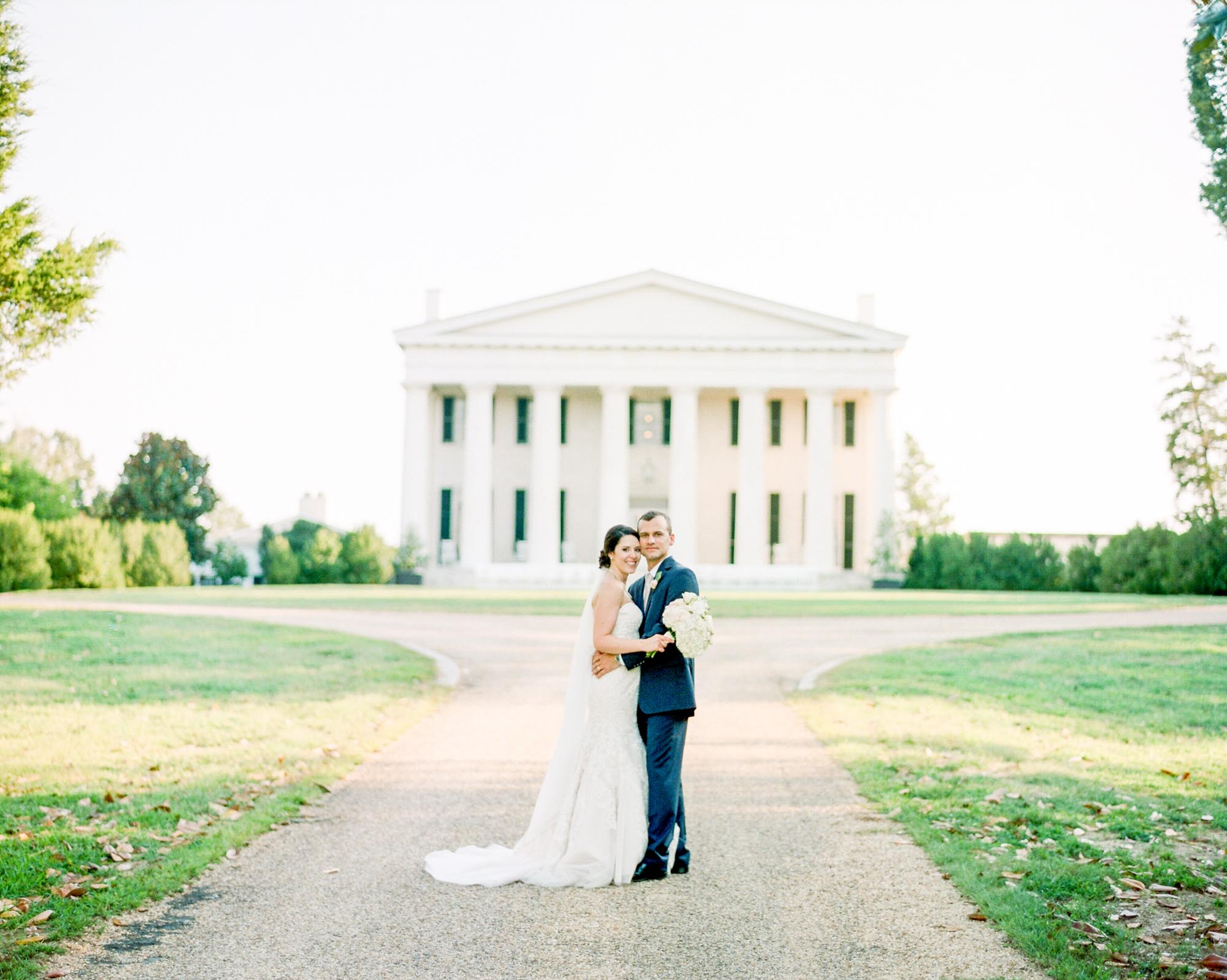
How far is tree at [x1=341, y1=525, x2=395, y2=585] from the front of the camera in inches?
1745

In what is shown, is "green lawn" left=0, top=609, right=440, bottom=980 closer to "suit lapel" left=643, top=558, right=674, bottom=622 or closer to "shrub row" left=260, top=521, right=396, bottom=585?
"suit lapel" left=643, top=558, right=674, bottom=622

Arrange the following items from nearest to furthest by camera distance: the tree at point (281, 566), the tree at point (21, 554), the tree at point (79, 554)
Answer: the tree at point (21, 554), the tree at point (79, 554), the tree at point (281, 566)

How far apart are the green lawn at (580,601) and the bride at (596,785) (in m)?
18.8

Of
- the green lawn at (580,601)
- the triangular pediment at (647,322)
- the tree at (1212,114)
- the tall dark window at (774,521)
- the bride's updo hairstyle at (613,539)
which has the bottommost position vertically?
the green lawn at (580,601)

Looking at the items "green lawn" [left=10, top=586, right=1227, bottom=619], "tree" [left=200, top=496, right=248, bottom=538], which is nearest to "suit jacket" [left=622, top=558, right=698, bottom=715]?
"green lawn" [left=10, top=586, right=1227, bottom=619]

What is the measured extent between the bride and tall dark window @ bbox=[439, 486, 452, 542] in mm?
44495

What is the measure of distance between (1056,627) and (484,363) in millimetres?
32387

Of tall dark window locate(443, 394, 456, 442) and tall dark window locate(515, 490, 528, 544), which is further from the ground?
tall dark window locate(443, 394, 456, 442)

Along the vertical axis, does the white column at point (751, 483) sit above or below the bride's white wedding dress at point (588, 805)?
above

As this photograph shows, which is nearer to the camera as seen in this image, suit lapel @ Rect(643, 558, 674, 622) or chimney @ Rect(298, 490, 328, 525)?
suit lapel @ Rect(643, 558, 674, 622)

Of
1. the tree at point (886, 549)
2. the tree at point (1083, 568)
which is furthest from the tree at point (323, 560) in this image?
the tree at point (1083, 568)

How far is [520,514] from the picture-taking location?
51625 millimetres

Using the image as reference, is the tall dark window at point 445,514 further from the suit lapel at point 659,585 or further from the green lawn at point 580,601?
the suit lapel at point 659,585

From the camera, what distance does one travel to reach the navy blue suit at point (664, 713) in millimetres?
6293
